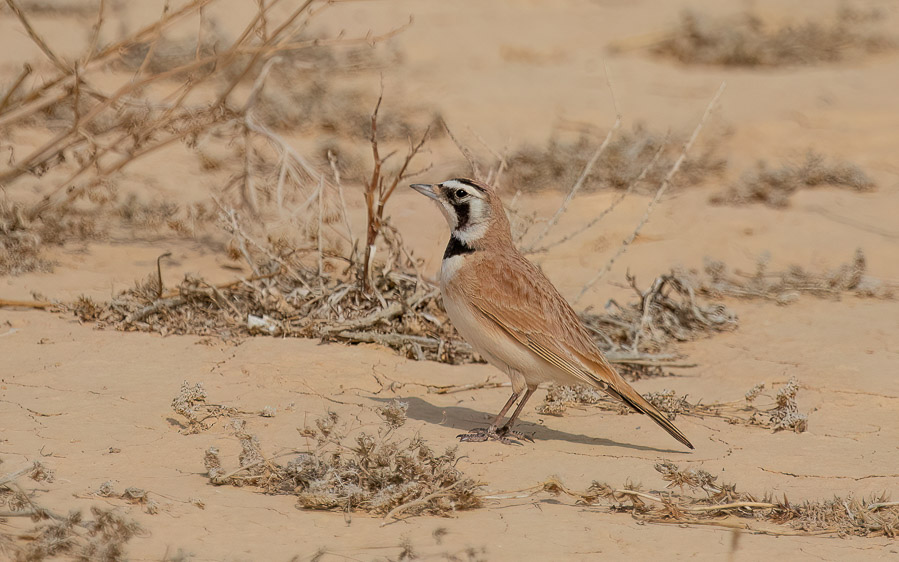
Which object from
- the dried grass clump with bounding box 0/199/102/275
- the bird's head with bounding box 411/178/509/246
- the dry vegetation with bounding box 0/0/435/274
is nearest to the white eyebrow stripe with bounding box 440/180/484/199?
the bird's head with bounding box 411/178/509/246

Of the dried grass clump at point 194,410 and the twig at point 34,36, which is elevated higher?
the twig at point 34,36

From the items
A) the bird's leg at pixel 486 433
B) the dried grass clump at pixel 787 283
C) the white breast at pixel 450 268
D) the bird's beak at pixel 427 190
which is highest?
the bird's beak at pixel 427 190

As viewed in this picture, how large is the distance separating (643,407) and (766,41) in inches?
452

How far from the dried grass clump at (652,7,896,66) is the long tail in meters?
10.7

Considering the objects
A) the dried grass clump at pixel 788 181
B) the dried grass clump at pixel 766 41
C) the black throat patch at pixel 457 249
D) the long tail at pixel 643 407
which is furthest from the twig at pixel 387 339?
the dried grass clump at pixel 766 41

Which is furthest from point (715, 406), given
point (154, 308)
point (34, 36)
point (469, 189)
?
point (34, 36)

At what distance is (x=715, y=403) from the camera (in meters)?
5.64

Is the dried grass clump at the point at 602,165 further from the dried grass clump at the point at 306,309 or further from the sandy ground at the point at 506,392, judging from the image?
the dried grass clump at the point at 306,309

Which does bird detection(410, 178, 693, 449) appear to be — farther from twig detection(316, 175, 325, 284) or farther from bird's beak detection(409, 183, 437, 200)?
twig detection(316, 175, 325, 284)

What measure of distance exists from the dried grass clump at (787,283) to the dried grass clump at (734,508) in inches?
143

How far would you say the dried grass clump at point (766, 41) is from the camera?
14.7 metres

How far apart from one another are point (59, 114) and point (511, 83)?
552 centimetres

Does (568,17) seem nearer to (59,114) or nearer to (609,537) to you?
(59,114)

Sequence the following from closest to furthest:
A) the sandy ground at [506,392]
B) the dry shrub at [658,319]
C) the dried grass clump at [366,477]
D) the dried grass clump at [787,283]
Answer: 1. the sandy ground at [506,392]
2. the dried grass clump at [366,477]
3. the dry shrub at [658,319]
4. the dried grass clump at [787,283]
